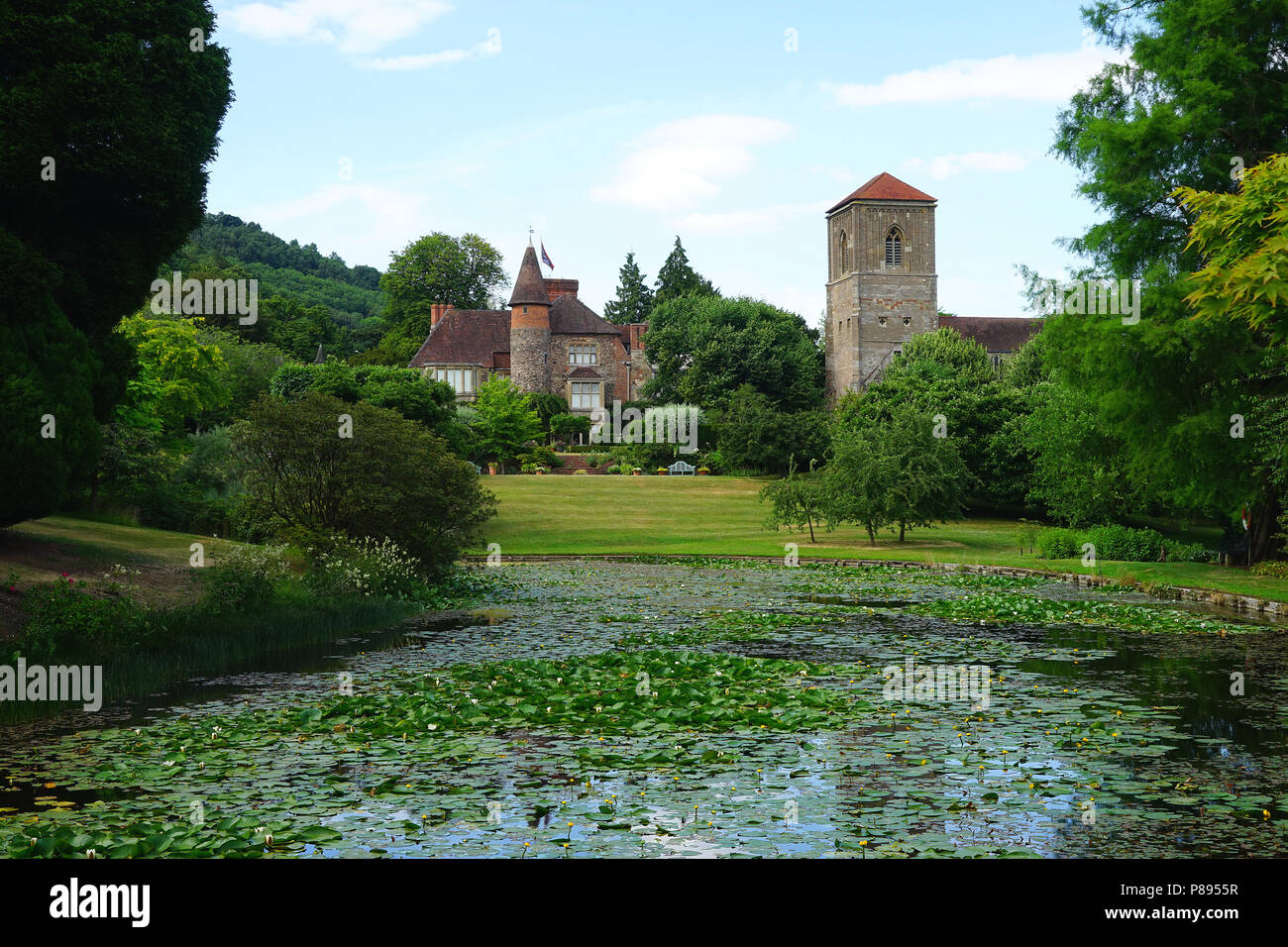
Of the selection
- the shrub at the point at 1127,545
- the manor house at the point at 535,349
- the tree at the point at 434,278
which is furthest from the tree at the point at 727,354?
the shrub at the point at 1127,545

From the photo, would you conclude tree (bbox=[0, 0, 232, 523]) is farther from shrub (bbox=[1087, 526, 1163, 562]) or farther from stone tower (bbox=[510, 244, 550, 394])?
stone tower (bbox=[510, 244, 550, 394])

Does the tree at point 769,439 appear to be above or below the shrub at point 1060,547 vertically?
above

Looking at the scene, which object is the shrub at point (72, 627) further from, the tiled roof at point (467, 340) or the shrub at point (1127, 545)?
the tiled roof at point (467, 340)

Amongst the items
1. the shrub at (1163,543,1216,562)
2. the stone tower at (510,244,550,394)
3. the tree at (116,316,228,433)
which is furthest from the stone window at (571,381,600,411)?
the shrub at (1163,543,1216,562)

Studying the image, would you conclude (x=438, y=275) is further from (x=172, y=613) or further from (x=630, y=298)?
(x=172, y=613)

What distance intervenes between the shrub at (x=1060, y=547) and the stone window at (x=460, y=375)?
187 feet

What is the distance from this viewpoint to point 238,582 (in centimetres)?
1588

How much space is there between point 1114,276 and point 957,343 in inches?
1616

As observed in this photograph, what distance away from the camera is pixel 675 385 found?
78812 mm

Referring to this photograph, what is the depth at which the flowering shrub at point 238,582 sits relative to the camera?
15.6m

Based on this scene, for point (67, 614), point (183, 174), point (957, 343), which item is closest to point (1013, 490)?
point (957, 343)

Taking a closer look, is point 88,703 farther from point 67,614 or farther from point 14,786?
point 14,786
